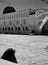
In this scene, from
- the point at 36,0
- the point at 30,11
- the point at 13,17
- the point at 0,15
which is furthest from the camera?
the point at 0,15

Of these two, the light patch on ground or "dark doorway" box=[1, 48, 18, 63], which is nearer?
"dark doorway" box=[1, 48, 18, 63]

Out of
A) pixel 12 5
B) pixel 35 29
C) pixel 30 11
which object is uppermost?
pixel 12 5

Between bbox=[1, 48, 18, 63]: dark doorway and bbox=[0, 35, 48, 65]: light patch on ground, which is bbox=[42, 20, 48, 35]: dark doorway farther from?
bbox=[1, 48, 18, 63]: dark doorway

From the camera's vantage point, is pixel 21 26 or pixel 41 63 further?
pixel 21 26

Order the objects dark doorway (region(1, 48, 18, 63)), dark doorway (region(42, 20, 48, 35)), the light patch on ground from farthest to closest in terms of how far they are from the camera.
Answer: dark doorway (region(42, 20, 48, 35)) → the light patch on ground → dark doorway (region(1, 48, 18, 63))

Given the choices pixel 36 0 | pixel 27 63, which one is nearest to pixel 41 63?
pixel 27 63

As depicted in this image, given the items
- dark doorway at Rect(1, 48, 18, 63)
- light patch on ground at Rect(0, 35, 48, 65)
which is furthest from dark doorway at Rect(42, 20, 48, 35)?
dark doorway at Rect(1, 48, 18, 63)

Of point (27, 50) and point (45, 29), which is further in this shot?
point (45, 29)

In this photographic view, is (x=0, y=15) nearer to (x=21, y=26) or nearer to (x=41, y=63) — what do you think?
(x=21, y=26)

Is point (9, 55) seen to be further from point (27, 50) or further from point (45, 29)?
point (45, 29)

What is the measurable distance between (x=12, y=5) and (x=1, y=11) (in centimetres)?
322

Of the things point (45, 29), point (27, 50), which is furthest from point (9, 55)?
point (45, 29)

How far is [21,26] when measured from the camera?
80.7 feet

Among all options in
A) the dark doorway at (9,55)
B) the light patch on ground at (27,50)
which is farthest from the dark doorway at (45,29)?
the dark doorway at (9,55)
